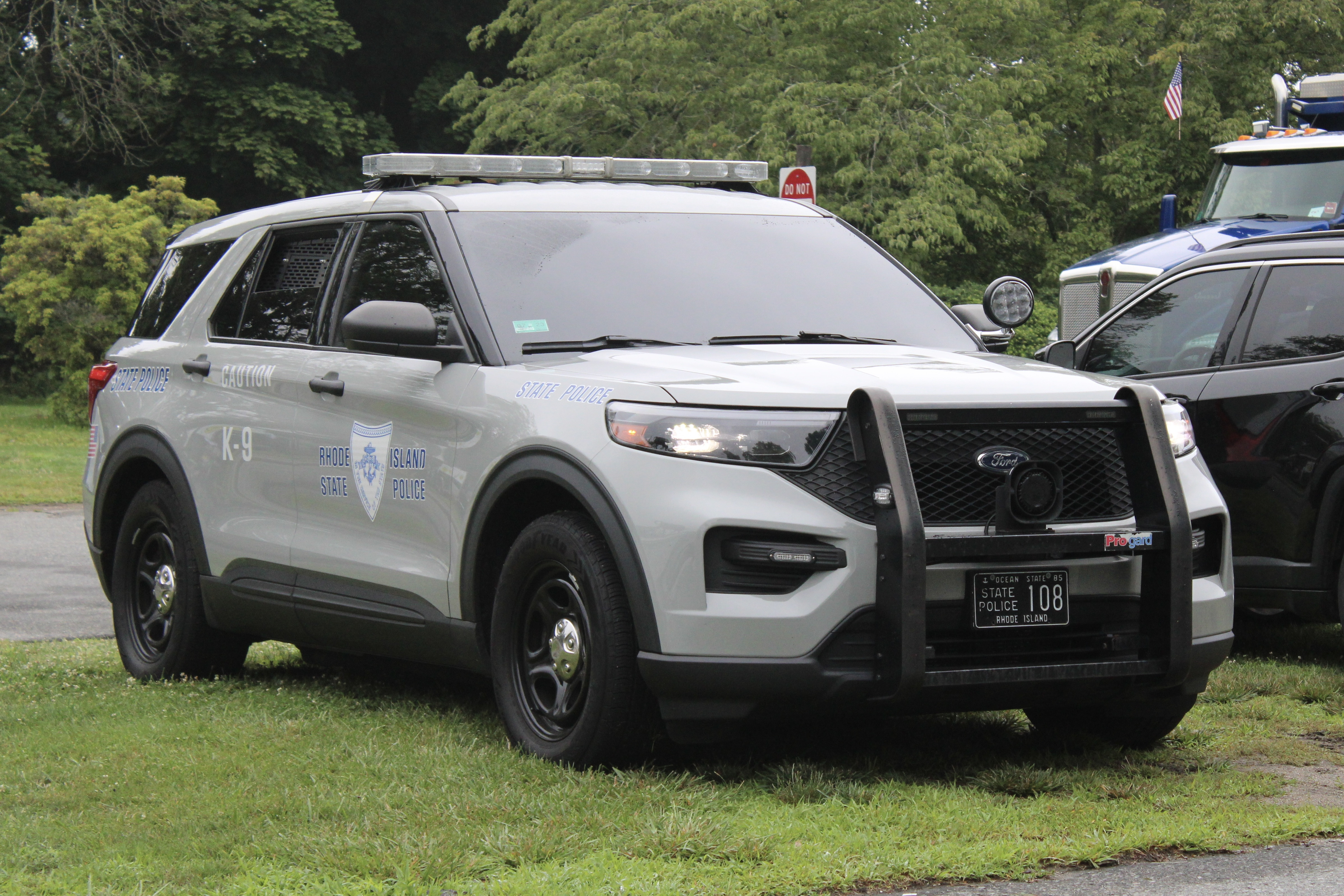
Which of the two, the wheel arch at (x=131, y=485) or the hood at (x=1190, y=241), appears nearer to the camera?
the wheel arch at (x=131, y=485)

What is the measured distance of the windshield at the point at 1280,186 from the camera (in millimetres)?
15500

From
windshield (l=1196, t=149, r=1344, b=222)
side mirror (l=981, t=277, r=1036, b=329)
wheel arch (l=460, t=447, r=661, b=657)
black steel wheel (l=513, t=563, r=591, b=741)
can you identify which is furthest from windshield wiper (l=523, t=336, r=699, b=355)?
windshield (l=1196, t=149, r=1344, b=222)

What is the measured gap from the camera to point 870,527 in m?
4.87

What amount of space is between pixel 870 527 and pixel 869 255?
7.09 feet

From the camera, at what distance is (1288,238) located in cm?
795

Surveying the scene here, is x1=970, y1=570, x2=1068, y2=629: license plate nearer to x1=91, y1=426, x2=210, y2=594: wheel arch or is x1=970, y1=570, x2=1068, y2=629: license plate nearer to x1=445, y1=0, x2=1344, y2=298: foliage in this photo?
x1=91, y1=426, x2=210, y2=594: wheel arch

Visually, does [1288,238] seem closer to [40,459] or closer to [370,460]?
[370,460]

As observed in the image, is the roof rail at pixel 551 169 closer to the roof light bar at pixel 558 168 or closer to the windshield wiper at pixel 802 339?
the roof light bar at pixel 558 168

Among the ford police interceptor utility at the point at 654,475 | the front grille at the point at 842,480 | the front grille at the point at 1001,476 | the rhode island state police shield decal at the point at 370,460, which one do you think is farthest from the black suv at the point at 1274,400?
the rhode island state police shield decal at the point at 370,460

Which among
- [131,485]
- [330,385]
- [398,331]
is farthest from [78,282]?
[398,331]

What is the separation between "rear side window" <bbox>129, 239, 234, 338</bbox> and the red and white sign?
783cm

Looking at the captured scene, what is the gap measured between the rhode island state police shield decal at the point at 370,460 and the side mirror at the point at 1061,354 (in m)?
2.52

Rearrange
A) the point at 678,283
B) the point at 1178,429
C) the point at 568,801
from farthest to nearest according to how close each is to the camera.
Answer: the point at 678,283 < the point at 1178,429 < the point at 568,801

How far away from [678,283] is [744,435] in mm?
1375
